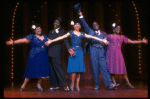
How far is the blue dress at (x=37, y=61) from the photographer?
4.47 metres

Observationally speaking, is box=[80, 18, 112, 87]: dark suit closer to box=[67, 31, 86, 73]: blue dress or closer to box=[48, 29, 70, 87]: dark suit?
box=[67, 31, 86, 73]: blue dress

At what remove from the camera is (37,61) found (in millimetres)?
4500

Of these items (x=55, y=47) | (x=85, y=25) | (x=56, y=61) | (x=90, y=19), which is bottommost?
(x=56, y=61)

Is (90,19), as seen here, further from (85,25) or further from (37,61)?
(37,61)

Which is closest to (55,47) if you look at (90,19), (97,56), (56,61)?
(56,61)

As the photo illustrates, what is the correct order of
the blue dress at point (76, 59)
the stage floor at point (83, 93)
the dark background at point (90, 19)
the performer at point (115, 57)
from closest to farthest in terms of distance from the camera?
the stage floor at point (83, 93) → the blue dress at point (76, 59) → the performer at point (115, 57) → the dark background at point (90, 19)

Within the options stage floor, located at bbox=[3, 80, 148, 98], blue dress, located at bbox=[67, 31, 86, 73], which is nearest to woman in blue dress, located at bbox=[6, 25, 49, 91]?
stage floor, located at bbox=[3, 80, 148, 98]

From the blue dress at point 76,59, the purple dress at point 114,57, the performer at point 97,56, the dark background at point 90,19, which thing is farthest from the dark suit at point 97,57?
the dark background at point 90,19

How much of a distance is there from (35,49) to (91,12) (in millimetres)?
2534

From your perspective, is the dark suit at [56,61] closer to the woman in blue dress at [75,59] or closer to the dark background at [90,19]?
the woman in blue dress at [75,59]

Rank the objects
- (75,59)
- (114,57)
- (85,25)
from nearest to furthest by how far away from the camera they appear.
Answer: (75,59), (85,25), (114,57)

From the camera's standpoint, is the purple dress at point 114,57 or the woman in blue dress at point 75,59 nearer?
the woman in blue dress at point 75,59

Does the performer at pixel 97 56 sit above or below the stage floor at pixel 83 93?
above

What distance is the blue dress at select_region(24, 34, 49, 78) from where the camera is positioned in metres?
4.47
